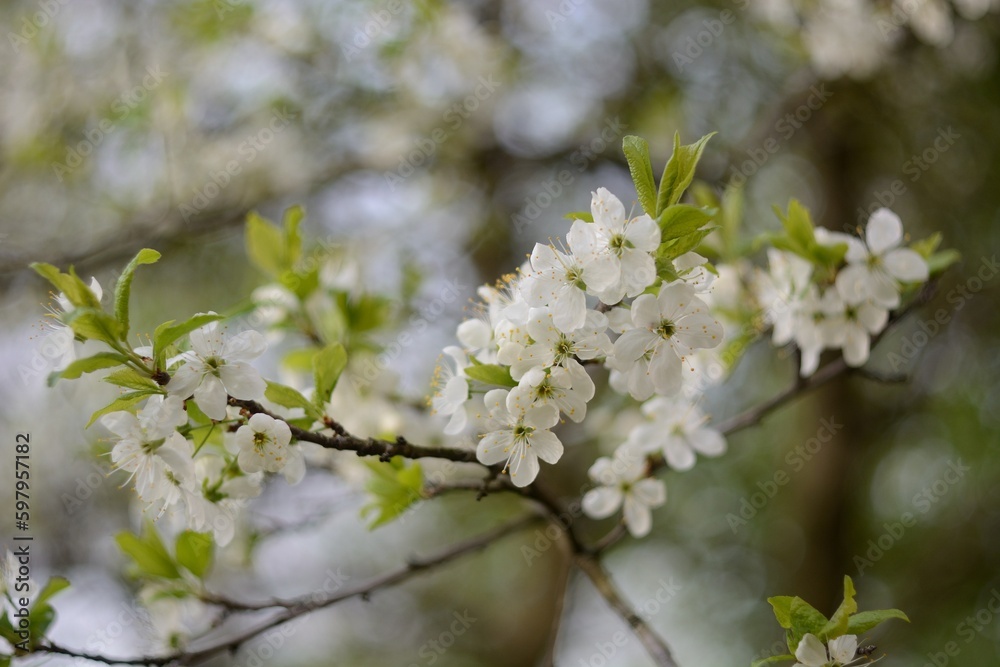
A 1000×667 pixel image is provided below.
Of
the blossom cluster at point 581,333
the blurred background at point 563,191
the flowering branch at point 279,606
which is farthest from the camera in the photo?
the blurred background at point 563,191

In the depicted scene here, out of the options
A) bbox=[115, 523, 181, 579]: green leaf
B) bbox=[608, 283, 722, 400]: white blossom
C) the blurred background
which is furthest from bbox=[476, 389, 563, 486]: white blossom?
the blurred background

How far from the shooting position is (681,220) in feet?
3.28

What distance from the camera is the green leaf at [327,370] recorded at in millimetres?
1137

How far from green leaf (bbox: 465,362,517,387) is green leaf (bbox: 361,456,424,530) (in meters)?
0.29

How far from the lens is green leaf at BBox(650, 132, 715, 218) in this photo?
3.38 ft

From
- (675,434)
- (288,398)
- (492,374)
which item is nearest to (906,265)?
(675,434)

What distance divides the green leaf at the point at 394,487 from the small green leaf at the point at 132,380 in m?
0.41

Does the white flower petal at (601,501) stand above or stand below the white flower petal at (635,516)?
above

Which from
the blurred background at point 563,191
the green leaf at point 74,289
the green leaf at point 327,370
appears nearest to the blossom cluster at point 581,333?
the green leaf at point 327,370

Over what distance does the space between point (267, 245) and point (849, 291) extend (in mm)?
1246

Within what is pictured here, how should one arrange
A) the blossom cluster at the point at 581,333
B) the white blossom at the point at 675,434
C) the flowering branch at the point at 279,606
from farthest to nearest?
the white blossom at the point at 675,434 → the flowering branch at the point at 279,606 → the blossom cluster at the point at 581,333

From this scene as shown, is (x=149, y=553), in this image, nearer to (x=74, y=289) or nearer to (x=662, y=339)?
(x=74, y=289)

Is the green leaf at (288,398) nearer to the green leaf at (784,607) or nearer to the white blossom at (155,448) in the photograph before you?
the white blossom at (155,448)

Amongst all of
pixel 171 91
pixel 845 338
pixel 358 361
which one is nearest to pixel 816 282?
pixel 845 338
